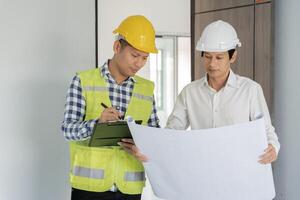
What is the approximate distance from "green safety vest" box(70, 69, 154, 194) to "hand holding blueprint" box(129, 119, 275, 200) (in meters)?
0.18

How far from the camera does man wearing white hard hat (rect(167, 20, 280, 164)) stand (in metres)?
1.69

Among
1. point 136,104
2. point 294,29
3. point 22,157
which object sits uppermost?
point 294,29

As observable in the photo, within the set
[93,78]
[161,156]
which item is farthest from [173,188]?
[93,78]

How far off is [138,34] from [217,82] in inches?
16.1

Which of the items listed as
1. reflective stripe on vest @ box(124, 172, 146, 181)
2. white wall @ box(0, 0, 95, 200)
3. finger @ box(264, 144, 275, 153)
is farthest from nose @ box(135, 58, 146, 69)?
white wall @ box(0, 0, 95, 200)

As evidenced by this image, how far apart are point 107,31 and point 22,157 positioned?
49.5 inches

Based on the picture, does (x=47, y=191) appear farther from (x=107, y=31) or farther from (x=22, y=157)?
(x=107, y=31)

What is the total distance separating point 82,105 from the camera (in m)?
1.74

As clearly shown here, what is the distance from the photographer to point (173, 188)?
161 cm

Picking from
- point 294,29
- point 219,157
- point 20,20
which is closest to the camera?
point 219,157

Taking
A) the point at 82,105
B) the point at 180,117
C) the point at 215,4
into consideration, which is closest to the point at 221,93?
the point at 180,117

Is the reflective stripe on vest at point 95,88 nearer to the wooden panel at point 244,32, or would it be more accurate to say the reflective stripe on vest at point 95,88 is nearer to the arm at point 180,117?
the arm at point 180,117

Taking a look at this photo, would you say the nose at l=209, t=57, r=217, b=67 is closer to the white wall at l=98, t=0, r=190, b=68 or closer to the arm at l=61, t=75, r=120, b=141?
the arm at l=61, t=75, r=120, b=141

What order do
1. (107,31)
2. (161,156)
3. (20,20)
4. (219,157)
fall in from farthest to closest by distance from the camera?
(107,31) < (20,20) < (161,156) < (219,157)
